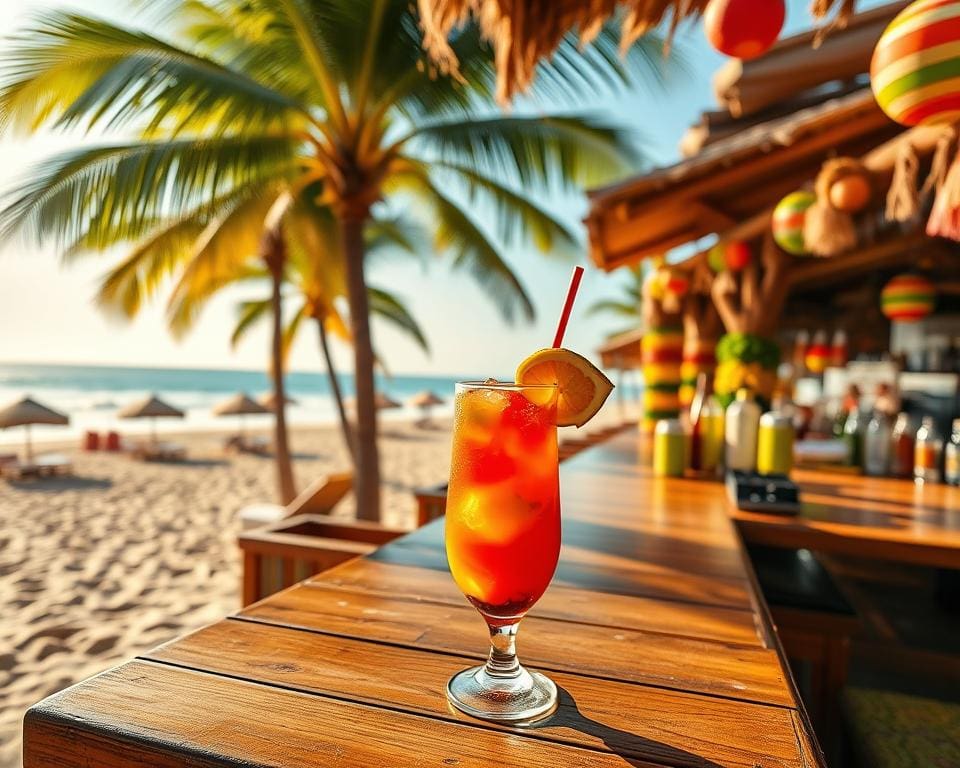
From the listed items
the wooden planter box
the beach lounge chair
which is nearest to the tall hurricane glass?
the wooden planter box

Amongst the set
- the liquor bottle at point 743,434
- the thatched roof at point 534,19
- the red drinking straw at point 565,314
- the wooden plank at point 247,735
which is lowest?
the wooden plank at point 247,735

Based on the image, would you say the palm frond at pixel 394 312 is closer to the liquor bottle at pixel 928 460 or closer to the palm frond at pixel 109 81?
the palm frond at pixel 109 81

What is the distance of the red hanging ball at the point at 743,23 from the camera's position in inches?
74.2

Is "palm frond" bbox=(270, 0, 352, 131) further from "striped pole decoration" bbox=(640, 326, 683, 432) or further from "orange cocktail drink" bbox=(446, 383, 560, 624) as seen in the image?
"orange cocktail drink" bbox=(446, 383, 560, 624)

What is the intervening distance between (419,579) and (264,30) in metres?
5.65

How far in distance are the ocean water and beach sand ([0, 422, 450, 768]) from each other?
10.6 meters

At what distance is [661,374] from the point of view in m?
4.49

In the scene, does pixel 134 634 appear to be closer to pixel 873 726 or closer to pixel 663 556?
pixel 663 556

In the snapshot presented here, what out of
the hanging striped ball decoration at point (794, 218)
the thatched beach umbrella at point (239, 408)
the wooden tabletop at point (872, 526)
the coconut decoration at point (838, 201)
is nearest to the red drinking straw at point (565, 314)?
the wooden tabletop at point (872, 526)

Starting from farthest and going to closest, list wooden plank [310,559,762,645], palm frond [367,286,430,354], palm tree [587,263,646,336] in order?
1. palm tree [587,263,646,336]
2. palm frond [367,286,430,354]
3. wooden plank [310,559,762,645]

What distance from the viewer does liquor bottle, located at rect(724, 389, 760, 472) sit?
2.69m

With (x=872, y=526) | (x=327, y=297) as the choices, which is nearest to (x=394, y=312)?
(x=327, y=297)

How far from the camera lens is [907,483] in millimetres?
2893

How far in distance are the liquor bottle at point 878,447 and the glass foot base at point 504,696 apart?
278cm
